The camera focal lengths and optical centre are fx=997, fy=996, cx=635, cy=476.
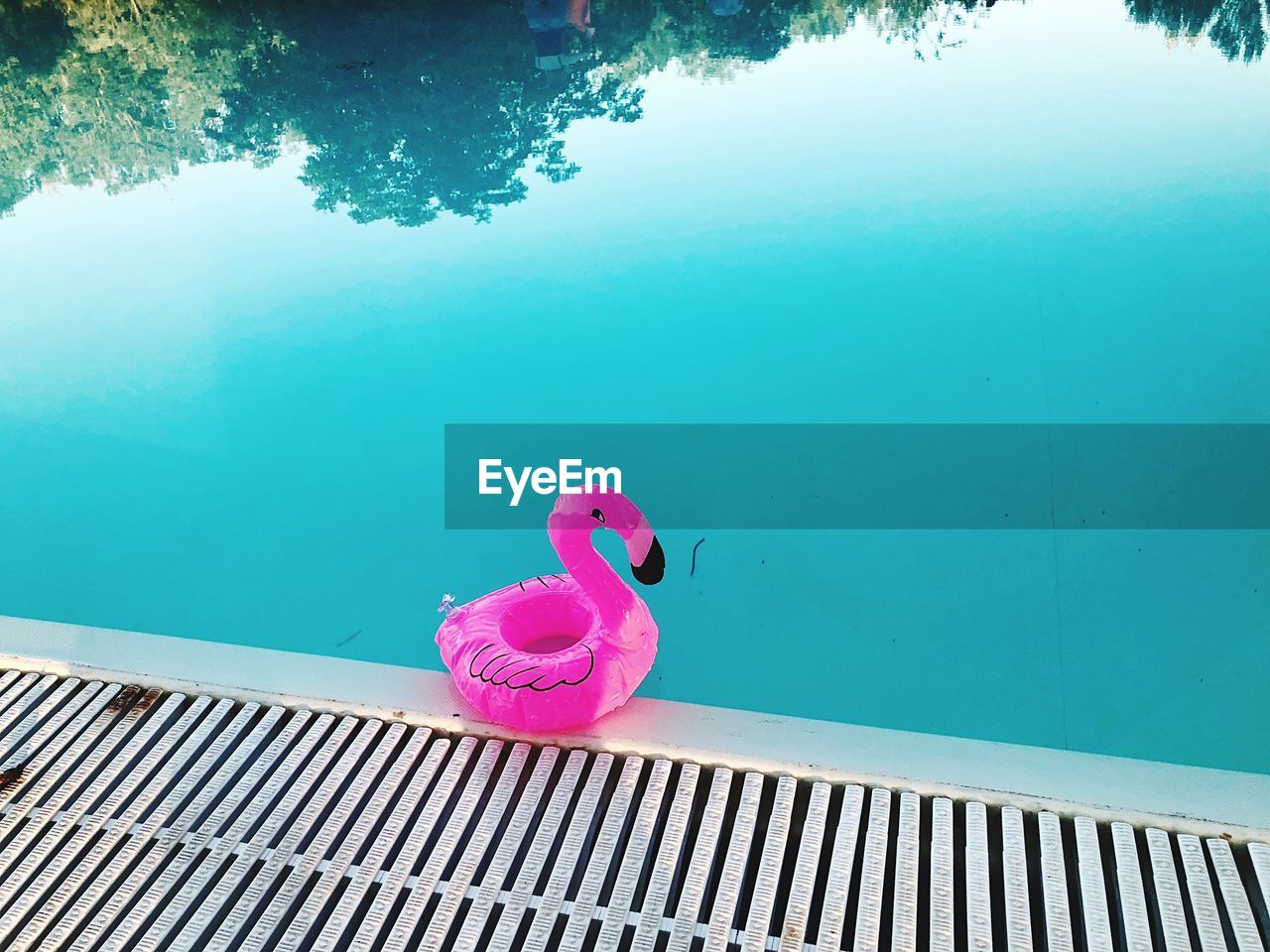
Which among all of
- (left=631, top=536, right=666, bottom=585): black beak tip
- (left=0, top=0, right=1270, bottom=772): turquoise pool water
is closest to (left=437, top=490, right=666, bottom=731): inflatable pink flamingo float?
(left=631, top=536, right=666, bottom=585): black beak tip

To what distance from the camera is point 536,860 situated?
1.72m

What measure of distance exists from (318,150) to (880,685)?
5805 millimetres

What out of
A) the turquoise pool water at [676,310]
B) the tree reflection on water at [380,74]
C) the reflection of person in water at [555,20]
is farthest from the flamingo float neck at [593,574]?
the reflection of person in water at [555,20]

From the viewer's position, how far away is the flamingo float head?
2057 millimetres

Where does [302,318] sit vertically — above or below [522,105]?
below

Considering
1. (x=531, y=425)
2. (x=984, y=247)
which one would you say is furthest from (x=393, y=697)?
(x=984, y=247)

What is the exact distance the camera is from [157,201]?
6.45 meters

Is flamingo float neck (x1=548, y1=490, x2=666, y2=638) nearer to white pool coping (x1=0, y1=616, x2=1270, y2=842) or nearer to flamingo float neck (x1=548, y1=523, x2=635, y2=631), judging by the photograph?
flamingo float neck (x1=548, y1=523, x2=635, y2=631)

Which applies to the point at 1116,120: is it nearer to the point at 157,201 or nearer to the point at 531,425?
the point at 531,425

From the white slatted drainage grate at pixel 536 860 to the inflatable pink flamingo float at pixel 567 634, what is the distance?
0.32 ft

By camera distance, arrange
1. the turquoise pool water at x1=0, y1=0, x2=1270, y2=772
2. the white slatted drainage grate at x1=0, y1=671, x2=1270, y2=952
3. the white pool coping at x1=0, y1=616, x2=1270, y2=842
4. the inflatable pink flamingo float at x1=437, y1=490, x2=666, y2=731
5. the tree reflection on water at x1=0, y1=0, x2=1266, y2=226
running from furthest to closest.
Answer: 1. the tree reflection on water at x1=0, y1=0, x2=1266, y2=226
2. the turquoise pool water at x1=0, y1=0, x2=1270, y2=772
3. the inflatable pink flamingo float at x1=437, y1=490, x2=666, y2=731
4. the white pool coping at x1=0, y1=616, x2=1270, y2=842
5. the white slatted drainage grate at x1=0, y1=671, x2=1270, y2=952

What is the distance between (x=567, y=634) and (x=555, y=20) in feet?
25.9

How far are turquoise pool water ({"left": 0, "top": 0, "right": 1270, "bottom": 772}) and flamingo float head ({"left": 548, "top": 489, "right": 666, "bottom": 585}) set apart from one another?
682mm

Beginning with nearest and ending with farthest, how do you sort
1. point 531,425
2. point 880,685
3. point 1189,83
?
point 880,685
point 531,425
point 1189,83
